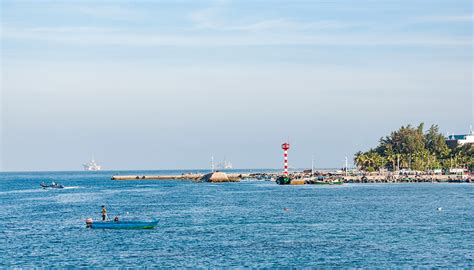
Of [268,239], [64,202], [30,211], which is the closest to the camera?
[268,239]

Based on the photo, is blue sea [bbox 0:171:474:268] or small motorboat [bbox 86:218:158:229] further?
small motorboat [bbox 86:218:158:229]

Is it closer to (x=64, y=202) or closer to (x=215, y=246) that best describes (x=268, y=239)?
(x=215, y=246)

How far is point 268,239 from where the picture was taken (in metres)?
94.2

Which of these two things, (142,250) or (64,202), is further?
(64,202)

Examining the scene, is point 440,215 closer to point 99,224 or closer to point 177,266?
point 99,224

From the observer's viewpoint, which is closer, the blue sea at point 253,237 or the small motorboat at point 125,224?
the blue sea at point 253,237

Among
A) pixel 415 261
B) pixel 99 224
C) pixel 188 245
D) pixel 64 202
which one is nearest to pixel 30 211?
pixel 64 202

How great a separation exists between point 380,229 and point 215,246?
26.1 m

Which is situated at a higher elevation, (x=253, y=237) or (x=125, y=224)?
(x=125, y=224)

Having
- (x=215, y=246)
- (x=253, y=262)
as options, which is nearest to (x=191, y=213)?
(x=215, y=246)

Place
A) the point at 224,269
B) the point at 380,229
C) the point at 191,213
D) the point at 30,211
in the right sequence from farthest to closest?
the point at 30,211, the point at 191,213, the point at 380,229, the point at 224,269

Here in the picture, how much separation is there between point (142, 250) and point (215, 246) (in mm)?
7731

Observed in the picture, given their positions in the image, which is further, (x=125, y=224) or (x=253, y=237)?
(x=125, y=224)

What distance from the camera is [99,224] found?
361 ft
